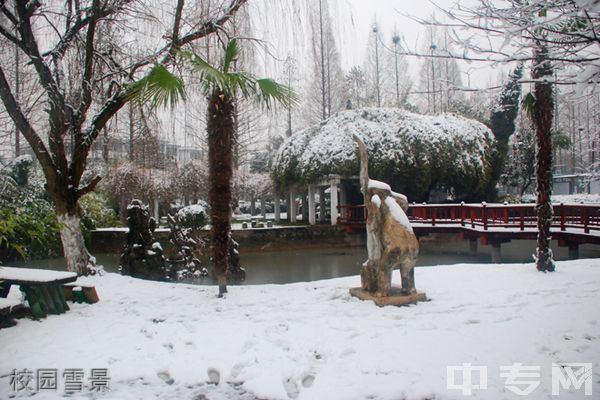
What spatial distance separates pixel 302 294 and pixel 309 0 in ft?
12.3

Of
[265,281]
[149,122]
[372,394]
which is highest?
[149,122]

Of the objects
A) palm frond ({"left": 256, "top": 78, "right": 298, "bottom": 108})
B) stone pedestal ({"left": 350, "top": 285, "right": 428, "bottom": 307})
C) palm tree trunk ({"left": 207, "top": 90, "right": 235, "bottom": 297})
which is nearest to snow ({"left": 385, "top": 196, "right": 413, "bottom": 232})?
stone pedestal ({"left": 350, "top": 285, "right": 428, "bottom": 307})

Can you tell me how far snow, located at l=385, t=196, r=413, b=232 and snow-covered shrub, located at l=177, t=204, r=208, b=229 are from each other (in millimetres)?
5821

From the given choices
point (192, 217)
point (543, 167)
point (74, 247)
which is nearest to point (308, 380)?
point (74, 247)

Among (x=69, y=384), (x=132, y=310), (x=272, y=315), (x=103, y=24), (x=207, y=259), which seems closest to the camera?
(x=69, y=384)

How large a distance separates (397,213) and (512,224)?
28.9ft

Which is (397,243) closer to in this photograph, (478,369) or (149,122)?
(478,369)

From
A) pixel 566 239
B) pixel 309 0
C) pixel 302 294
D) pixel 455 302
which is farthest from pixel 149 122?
pixel 566 239

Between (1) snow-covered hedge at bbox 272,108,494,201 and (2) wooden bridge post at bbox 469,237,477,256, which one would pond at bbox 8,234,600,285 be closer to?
(2) wooden bridge post at bbox 469,237,477,256

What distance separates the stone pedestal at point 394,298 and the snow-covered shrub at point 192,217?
5.69 meters

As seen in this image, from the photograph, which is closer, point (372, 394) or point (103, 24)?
point (372, 394)

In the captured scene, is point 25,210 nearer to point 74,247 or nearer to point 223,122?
point 74,247

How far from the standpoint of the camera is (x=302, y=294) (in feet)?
18.3

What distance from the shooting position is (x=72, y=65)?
6.15 meters
